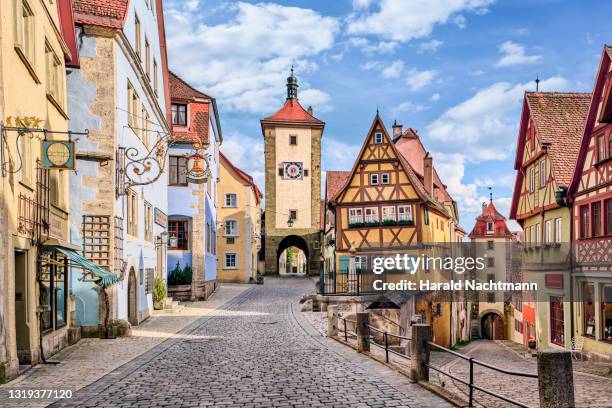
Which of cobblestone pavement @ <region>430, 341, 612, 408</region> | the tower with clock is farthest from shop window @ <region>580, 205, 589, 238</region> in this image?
the tower with clock

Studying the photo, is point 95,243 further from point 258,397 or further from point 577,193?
point 577,193

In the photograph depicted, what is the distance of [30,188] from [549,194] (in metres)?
19.8

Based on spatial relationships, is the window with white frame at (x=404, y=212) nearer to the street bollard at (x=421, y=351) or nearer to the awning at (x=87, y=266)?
the awning at (x=87, y=266)

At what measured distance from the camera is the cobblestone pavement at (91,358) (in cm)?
1046

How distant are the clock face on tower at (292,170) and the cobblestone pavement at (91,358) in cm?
3714

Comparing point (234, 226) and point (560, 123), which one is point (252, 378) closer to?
point (560, 123)

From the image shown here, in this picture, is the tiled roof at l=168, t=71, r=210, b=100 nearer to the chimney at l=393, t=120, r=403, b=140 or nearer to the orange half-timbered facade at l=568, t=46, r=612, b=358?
the orange half-timbered facade at l=568, t=46, r=612, b=358

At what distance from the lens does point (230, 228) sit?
50500 mm

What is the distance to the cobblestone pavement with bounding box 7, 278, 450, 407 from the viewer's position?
30.9ft

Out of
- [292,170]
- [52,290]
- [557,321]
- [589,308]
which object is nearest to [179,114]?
[557,321]

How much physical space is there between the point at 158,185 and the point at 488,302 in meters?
44.0

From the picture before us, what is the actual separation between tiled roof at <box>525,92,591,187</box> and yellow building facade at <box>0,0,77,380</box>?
17792mm

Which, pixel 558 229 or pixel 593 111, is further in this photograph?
pixel 558 229

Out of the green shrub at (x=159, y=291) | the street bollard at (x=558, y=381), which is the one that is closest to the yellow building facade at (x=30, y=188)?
the street bollard at (x=558, y=381)
